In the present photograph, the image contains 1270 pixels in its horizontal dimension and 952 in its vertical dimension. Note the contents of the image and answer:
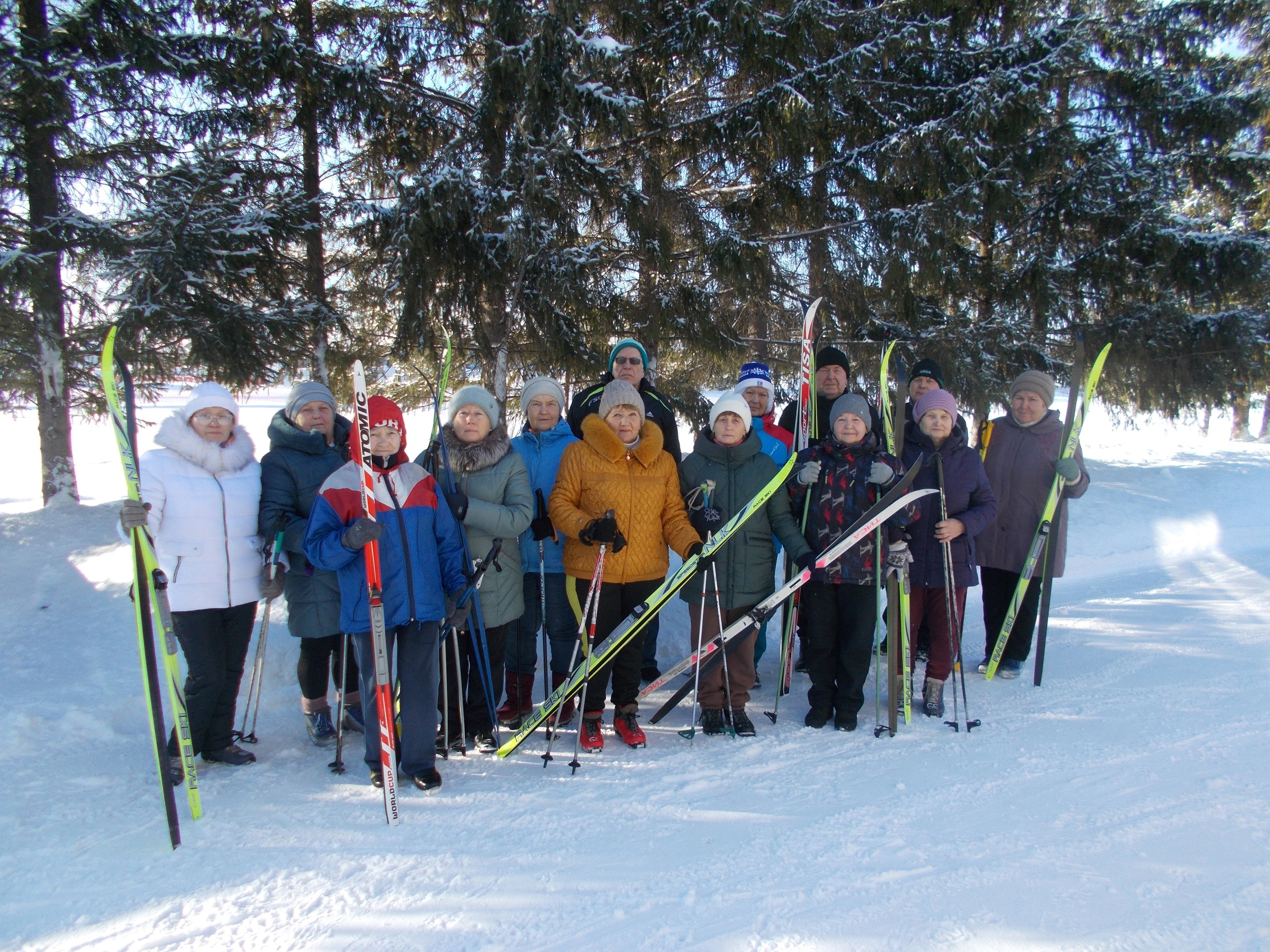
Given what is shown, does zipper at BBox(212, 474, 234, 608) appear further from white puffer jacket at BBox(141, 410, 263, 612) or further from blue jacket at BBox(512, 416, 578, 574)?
blue jacket at BBox(512, 416, 578, 574)

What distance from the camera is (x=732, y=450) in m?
3.67

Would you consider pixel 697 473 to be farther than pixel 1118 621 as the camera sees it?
No

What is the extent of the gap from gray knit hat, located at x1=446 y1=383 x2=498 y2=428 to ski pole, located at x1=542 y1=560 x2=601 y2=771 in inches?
37.4

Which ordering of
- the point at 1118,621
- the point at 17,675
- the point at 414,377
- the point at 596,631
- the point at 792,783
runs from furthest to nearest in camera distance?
the point at 414,377 → the point at 1118,621 → the point at 17,675 → the point at 596,631 → the point at 792,783

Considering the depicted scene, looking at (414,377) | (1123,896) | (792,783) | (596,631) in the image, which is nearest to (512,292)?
(414,377)

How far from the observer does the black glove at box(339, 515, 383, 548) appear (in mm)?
2764

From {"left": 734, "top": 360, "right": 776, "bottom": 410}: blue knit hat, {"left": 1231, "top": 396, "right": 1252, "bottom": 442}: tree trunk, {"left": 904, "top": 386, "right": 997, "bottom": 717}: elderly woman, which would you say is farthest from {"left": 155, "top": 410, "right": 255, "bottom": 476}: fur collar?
{"left": 1231, "top": 396, "right": 1252, "bottom": 442}: tree trunk

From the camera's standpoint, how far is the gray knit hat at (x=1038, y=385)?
444 centimetres

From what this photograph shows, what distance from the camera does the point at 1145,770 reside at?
307 centimetres

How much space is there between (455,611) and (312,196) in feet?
19.5

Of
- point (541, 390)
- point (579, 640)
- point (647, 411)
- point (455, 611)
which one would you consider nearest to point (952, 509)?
point (647, 411)

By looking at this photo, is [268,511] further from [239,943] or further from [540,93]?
[540,93]

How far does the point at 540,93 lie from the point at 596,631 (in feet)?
17.2

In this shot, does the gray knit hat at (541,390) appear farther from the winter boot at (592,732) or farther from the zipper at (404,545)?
the winter boot at (592,732)
